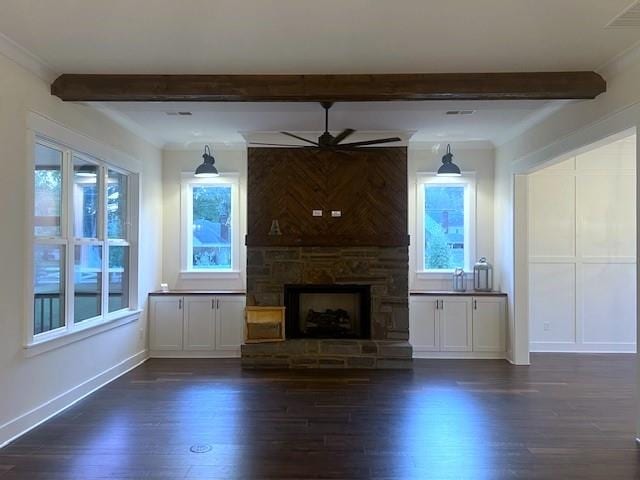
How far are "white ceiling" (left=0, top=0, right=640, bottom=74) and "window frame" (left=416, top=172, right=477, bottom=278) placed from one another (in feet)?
9.53

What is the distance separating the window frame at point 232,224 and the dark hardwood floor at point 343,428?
159 cm

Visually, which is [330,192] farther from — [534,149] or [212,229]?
[534,149]

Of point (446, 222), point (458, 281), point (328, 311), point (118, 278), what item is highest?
point (446, 222)

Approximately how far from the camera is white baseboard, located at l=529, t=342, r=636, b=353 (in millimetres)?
6402

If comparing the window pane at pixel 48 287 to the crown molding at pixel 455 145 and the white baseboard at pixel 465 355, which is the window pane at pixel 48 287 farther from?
the crown molding at pixel 455 145

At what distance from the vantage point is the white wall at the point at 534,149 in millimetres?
3635

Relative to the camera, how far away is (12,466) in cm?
309

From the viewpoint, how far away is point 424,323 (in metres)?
6.24

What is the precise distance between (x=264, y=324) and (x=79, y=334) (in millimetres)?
2165

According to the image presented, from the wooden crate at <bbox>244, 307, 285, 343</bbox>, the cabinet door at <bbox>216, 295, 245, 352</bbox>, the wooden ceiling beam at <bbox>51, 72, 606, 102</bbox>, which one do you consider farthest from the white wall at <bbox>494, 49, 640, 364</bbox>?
the cabinet door at <bbox>216, 295, 245, 352</bbox>

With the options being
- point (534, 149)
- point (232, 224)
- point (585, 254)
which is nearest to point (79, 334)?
point (232, 224)

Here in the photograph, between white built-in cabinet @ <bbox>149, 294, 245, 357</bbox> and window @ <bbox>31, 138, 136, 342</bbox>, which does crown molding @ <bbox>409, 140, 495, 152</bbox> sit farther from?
window @ <bbox>31, 138, 136, 342</bbox>

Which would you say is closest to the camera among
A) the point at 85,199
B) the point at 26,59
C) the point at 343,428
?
the point at 26,59

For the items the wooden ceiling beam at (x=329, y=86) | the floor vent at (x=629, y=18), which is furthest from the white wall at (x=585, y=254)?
the floor vent at (x=629, y=18)
